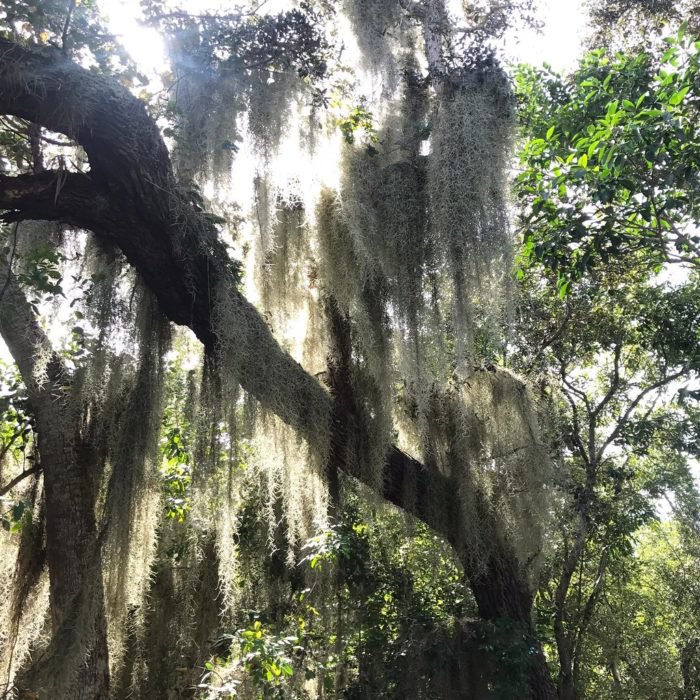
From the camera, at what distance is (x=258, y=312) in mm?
3191

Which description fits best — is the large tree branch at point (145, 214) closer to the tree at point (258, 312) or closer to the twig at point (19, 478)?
the tree at point (258, 312)

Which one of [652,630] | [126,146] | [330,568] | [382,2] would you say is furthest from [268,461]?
[652,630]

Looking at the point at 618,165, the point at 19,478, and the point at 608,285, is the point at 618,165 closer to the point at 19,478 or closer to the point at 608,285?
the point at 608,285

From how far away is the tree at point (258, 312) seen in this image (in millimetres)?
2809

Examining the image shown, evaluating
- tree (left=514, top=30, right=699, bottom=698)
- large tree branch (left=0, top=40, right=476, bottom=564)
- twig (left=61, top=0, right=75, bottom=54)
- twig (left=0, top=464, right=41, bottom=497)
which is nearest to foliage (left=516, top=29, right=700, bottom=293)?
tree (left=514, top=30, right=699, bottom=698)

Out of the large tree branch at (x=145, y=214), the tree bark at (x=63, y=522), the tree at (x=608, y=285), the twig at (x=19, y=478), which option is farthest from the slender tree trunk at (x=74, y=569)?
the tree at (x=608, y=285)

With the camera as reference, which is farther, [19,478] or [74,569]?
[19,478]

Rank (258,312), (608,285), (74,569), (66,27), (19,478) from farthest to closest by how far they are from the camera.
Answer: (608,285)
(19,478)
(258,312)
(74,569)
(66,27)

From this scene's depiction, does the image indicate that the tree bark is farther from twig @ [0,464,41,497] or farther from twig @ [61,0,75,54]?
twig @ [61,0,75,54]

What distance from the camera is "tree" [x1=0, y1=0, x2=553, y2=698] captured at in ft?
9.21

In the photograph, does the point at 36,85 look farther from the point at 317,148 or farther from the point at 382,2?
the point at 382,2

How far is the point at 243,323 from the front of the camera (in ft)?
9.84

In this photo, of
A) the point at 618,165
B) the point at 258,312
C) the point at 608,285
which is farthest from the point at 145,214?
the point at 608,285

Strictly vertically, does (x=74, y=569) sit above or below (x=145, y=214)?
below
